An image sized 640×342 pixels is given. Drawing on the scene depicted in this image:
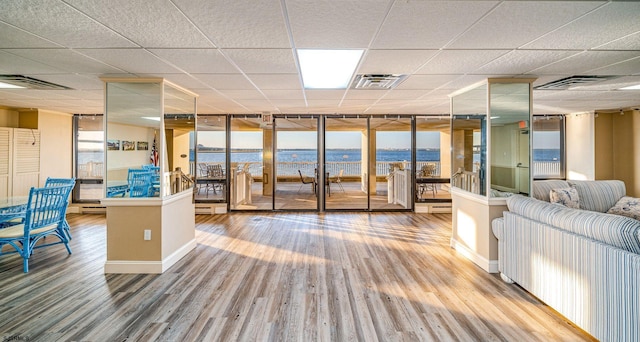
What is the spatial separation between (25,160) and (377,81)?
6.84 m

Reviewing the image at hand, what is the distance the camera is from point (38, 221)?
3873 millimetres

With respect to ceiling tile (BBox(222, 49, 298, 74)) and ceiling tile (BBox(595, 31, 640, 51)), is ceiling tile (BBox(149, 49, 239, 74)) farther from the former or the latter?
ceiling tile (BBox(595, 31, 640, 51))

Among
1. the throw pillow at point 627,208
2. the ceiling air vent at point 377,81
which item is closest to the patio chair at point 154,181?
the ceiling air vent at point 377,81

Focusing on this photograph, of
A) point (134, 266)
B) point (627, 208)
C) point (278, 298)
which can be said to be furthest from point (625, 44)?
point (134, 266)

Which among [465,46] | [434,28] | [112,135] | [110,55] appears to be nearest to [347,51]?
[434,28]

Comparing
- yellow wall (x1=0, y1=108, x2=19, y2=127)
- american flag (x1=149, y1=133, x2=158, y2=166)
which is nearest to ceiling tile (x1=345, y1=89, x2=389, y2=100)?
american flag (x1=149, y1=133, x2=158, y2=166)

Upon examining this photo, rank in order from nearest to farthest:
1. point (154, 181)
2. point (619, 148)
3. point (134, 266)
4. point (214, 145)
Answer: point (134, 266)
point (154, 181)
point (619, 148)
point (214, 145)

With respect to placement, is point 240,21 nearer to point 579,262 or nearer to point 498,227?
point 579,262

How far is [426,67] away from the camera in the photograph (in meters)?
3.26

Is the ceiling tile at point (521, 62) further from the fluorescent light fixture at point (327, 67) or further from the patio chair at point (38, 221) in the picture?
the patio chair at point (38, 221)

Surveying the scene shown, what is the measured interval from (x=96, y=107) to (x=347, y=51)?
5652 millimetres

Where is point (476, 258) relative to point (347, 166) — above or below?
below

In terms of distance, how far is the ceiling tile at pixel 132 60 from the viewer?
2765mm

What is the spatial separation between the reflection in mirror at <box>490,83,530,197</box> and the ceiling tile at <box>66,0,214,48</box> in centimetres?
341
